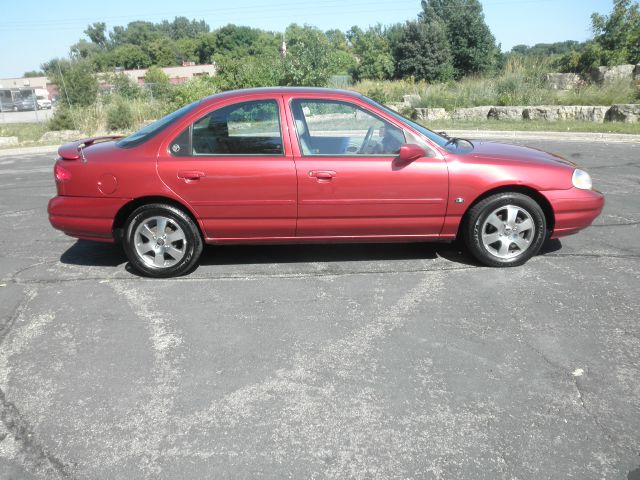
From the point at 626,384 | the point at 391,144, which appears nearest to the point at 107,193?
the point at 391,144

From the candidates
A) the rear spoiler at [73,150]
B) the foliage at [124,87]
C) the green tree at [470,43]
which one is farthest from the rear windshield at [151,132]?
the green tree at [470,43]

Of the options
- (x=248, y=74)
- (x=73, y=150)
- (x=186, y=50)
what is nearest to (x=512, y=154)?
(x=73, y=150)

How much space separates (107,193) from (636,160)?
10.0 metres

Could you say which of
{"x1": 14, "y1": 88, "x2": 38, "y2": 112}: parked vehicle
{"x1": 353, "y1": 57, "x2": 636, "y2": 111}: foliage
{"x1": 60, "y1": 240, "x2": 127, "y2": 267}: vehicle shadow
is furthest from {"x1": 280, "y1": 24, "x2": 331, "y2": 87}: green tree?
{"x1": 14, "y1": 88, "x2": 38, "y2": 112}: parked vehicle

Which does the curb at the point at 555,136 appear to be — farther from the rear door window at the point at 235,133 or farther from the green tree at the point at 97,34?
the green tree at the point at 97,34

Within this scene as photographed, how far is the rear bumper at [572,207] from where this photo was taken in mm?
4789

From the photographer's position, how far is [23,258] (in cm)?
557

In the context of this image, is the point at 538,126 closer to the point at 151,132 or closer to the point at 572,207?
the point at 572,207

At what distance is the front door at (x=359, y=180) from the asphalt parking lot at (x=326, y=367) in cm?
45

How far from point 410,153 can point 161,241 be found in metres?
2.31

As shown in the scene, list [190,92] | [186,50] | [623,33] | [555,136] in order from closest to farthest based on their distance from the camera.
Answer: [555,136]
[190,92]
[623,33]
[186,50]

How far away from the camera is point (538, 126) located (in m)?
16.3

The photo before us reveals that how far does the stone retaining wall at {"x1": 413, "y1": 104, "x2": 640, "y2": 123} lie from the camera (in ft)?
52.9

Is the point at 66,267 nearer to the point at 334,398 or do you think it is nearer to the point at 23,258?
the point at 23,258
